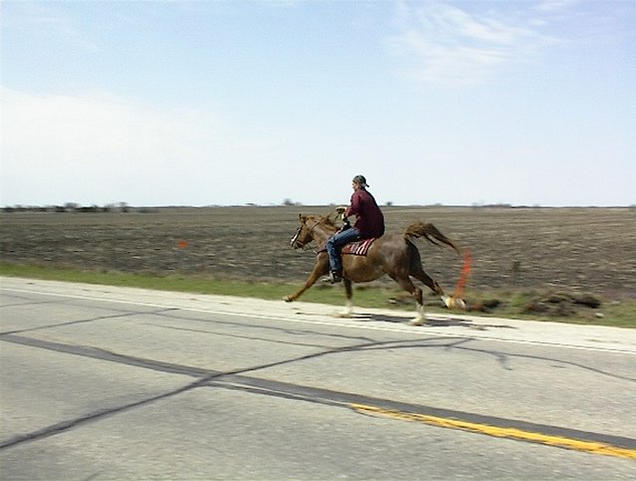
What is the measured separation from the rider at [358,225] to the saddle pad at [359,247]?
0.08 meters

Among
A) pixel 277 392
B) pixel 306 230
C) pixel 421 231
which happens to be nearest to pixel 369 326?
pixel 421 231

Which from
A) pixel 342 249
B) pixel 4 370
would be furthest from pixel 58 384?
pixel 342 249

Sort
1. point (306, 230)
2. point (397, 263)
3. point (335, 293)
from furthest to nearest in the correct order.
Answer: point (335, 293)
point (306, 230)
point (397, 263)

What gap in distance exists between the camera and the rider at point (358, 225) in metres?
12.9

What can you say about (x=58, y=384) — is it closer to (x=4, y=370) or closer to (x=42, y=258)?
(x=4, y=370)

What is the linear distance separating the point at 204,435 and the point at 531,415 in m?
2.74

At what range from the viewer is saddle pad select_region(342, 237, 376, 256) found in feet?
42.4

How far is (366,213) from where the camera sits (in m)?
12.9

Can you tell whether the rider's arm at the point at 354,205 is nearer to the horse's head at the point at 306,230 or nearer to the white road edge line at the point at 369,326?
the horse's head at the point at 306,230

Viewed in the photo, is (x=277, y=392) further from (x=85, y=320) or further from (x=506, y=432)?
(x=85, y=320)

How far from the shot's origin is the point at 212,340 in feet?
33.2

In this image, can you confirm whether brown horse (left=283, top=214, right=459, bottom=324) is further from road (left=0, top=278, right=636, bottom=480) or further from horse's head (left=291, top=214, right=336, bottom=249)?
road (left=0, top=278, right=636, bottom=480)

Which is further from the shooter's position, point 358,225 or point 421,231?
point 358,225

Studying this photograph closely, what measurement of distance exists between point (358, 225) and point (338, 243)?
0.50 meters
